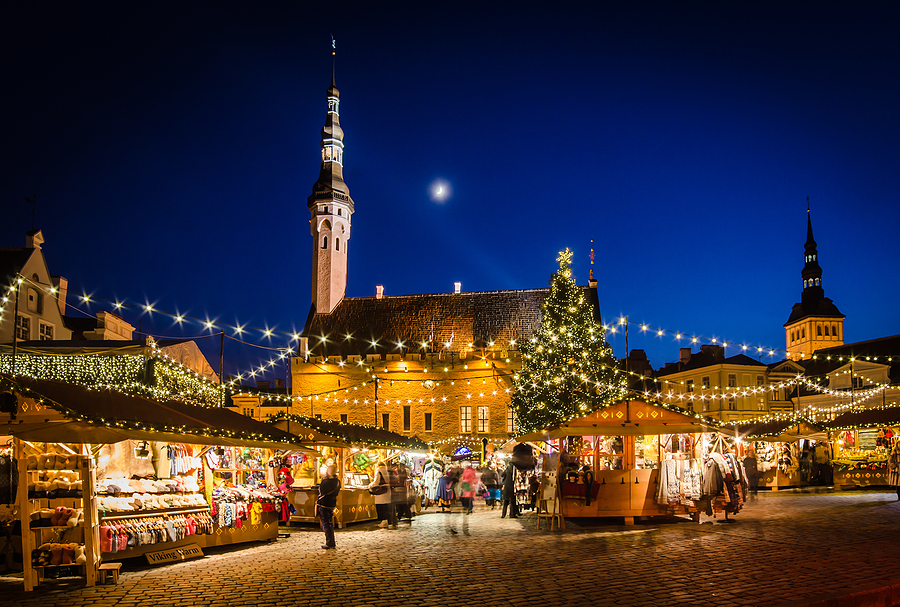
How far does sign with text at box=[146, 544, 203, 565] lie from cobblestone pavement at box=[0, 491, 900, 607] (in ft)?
0.62

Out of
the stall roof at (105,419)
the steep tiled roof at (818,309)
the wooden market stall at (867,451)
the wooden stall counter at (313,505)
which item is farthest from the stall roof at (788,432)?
the steep tiled roof at (818,309)

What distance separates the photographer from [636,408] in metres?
14.5

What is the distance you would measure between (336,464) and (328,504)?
12.6 ft

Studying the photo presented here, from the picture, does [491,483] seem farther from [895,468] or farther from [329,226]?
[329,226]

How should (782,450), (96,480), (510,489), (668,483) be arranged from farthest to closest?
(782,450), (510,489), (668,483), (96,480)

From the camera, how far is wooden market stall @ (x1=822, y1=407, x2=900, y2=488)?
21930 mm

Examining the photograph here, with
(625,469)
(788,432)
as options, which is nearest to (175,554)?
(625,469)

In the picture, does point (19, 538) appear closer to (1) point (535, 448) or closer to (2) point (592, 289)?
(1) point (535, 448)

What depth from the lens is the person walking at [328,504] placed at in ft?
36.2

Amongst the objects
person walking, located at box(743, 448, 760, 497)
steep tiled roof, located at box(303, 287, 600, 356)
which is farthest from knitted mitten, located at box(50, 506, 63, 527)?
steep tiled roof, located at box(303, 287, 600, 356)

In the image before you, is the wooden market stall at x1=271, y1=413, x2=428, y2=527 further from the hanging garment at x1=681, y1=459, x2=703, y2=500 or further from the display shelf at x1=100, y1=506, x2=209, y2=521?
the hanging garment at x1=681, y1=459, x2=703, y2=500

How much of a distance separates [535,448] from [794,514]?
785 cm

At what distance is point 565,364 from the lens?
3009cm

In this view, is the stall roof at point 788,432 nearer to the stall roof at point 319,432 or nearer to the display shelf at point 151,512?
the stall roof at point 319,432
